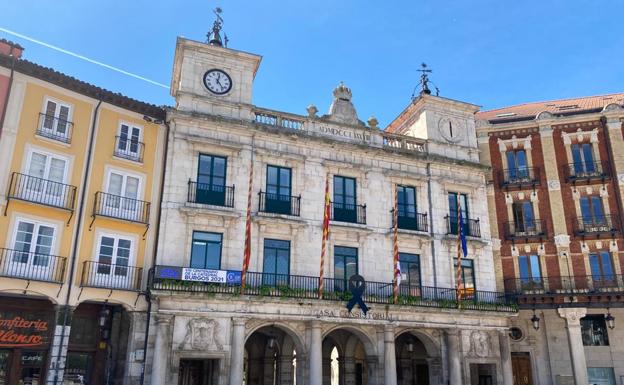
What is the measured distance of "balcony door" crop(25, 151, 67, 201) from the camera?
759 inches

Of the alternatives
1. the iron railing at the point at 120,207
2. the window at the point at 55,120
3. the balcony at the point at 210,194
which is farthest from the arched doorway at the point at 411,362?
the window at the point at 55,120

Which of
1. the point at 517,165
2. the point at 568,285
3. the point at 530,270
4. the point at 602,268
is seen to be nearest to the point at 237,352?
the point at 530,270

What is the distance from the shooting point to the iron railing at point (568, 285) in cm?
2583

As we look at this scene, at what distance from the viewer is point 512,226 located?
28.1 meters

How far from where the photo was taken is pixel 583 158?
2836 cm

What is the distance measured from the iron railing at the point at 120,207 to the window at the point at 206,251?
219 cm

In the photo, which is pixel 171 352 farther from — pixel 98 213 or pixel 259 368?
pixel 259 368

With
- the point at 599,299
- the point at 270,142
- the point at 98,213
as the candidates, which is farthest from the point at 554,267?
the point at 98,213

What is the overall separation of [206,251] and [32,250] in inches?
251

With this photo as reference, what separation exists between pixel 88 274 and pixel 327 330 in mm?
9739

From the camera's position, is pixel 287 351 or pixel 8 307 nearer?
pixel 8 307

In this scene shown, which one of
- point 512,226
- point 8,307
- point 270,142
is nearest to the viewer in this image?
point 8,307

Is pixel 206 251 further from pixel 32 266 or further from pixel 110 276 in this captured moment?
pixel 32 266

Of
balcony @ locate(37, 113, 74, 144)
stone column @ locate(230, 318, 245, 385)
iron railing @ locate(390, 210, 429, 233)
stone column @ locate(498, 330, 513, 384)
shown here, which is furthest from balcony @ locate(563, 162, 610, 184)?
balcony @ locate(37, 113, 74, 144)
